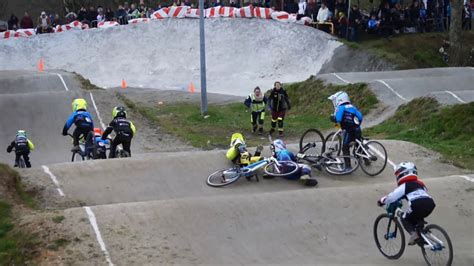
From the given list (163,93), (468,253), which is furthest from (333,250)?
(163,93)

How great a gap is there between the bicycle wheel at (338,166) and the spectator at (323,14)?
2362 cm

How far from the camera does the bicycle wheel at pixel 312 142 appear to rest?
1728cm

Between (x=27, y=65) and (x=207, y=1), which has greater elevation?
(x=207, y=1)

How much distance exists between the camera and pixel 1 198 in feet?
41.9

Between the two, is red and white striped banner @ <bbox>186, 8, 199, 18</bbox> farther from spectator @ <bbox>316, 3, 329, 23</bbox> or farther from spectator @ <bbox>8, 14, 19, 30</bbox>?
Result: spectator @ <bbox>8, 14, 19, 30</bbox>

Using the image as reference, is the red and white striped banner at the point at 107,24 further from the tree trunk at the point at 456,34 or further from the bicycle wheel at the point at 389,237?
the bicycle wheel at the point at 389,237

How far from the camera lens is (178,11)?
42125 millimetres

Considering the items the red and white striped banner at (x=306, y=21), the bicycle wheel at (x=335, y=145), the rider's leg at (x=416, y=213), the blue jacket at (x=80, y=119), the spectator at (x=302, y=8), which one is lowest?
the bicycle wheel at (x=335, y=145)

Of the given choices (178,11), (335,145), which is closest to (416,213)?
(335,145)

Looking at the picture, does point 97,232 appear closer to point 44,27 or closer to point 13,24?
point 44,27

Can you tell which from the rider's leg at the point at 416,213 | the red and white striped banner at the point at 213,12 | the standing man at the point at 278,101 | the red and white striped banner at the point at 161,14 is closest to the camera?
the rider's leg at the point at 416,213

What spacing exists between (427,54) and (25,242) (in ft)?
95.5

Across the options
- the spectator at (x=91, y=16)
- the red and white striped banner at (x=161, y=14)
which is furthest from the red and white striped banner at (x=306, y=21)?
the spectator at (x=91, y=16)

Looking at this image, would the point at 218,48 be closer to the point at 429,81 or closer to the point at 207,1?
the point at 207,1
